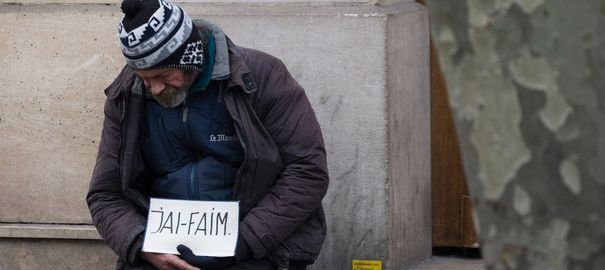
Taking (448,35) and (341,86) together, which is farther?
(341,86)

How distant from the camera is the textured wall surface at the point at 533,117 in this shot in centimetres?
156

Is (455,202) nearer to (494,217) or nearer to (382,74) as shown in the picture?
(382,74)

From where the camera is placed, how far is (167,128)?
14.4 ft

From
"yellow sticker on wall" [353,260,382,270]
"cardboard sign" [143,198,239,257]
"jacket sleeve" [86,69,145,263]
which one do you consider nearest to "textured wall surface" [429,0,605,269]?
"cardboard sign" [143,198,239,257]

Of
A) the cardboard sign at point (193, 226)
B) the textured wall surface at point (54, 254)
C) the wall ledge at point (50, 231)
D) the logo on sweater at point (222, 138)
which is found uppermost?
the logo on sweater at point (222, 138)

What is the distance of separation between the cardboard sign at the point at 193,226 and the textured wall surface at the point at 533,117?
8.83ft

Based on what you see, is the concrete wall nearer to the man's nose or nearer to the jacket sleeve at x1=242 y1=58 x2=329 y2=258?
the jacket sleeve at x1=242 y1=58 x2=329 y2=258

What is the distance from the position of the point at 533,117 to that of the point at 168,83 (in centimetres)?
277

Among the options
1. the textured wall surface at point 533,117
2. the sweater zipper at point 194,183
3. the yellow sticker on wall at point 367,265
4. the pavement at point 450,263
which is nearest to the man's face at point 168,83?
the sweater zipper at point 194,183

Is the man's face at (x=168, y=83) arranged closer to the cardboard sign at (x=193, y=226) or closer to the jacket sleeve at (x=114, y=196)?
the jacket sleeve at (x=114, y=196)

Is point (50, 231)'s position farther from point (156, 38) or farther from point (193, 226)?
point (156, 38)

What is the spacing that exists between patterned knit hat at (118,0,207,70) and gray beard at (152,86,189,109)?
0.32 feet

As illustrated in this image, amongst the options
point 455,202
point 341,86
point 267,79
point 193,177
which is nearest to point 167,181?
point 193,177

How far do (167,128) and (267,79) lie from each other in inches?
15.0
